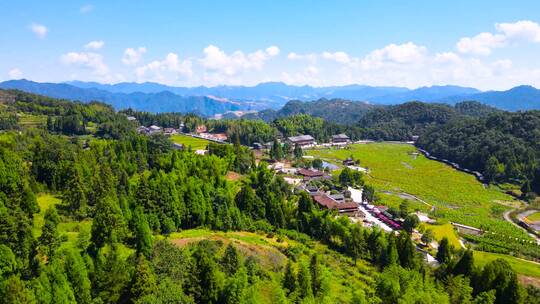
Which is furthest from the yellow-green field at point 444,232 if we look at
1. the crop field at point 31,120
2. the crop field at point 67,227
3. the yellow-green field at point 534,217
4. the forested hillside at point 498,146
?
the crop field at point 31,120

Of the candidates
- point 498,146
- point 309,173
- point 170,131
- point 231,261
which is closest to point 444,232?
point 309,173

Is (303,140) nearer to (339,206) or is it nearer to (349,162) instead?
(349,162)

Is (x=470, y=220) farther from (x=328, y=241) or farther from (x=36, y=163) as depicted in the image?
(x=36, y=163)

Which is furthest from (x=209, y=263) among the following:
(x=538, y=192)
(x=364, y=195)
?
(x=538, y=192)

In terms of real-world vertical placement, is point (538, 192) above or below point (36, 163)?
below

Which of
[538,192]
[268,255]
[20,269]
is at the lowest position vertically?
[538,192]

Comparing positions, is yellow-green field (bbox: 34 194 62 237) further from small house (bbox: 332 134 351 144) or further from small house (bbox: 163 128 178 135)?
small house (bbox: 332 134 351 144)

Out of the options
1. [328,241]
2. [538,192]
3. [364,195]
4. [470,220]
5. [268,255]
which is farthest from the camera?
[538,192]
